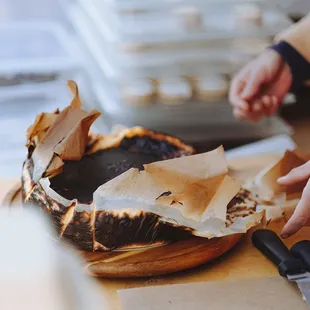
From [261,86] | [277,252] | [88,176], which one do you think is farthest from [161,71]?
[277,252]

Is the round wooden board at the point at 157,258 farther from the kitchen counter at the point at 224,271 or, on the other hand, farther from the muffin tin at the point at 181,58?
the muffin tin at the point at 181,58

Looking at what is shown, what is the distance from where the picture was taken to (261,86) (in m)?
1.24

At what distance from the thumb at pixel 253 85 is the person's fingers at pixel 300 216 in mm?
389

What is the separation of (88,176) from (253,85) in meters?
0.44

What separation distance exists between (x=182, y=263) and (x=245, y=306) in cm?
11

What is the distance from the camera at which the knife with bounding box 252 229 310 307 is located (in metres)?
0.78

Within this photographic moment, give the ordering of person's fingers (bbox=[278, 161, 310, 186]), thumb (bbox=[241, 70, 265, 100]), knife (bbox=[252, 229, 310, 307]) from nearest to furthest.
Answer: knife (bbox=[252, 229, 310, 307]) → person's fingers (bbox=[278, 161, 310, 186]) → thumb (bbox=[241, 70, 265, 100])

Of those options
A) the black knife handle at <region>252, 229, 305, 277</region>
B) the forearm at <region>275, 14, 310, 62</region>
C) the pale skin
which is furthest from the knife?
the forearm at <region>275, 14, 310, 62</region>

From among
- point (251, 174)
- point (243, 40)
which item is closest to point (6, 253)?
point (251, 174)

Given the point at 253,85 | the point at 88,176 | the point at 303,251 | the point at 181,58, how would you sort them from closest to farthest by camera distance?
the point at 303,251 → the point at 88,176 → the point at 253,85 → the point at 181,58

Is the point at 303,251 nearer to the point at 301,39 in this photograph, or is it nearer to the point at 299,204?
the point at 299,204

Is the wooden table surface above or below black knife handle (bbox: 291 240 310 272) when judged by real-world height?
below

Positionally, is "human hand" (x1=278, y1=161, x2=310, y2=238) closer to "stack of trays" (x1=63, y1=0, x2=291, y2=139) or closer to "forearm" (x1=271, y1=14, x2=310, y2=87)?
"forearm" (x1=271, y1=14, x2=310, y2=87)

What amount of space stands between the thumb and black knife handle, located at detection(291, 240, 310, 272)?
17.1 inches
